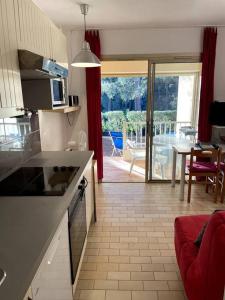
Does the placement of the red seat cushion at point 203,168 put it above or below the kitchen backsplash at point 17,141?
below

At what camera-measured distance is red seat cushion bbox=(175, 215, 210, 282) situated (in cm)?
158

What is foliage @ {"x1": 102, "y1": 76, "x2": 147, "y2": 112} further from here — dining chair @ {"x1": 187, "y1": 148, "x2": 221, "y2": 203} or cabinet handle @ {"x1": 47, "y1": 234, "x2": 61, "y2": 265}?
cabinet handle @ {"x1": 47, "y1": 234, "x2": 61, "y2": 265}

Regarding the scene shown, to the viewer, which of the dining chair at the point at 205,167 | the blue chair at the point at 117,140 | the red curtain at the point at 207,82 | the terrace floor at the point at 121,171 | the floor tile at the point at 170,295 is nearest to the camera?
the floor tile at the point at 170,295

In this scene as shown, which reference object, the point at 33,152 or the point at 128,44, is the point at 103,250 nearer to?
the point at 33,152

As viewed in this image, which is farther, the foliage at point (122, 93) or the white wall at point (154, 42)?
the foliage at point (122, 93)

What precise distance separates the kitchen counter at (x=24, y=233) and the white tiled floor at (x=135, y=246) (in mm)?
938

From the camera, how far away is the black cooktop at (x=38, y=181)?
5.07 feet

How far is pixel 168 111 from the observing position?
4105 mm

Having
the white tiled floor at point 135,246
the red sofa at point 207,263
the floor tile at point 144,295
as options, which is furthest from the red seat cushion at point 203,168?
the floor tile at point 144,295

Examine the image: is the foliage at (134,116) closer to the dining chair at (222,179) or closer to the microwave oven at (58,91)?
the dining chair at (222,179)

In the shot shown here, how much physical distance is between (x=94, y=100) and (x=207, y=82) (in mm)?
1882

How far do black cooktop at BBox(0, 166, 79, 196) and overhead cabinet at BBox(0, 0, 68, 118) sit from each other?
0.53 meters

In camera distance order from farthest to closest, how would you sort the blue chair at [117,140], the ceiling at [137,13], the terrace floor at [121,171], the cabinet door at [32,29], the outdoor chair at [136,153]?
1. the blue chair at [117,140]
2. the outdoor chair at [136,153]
3. the terrace floor at [121,171]
4. the ceiling at [137,13]
5. the cabinet door at [32,29]

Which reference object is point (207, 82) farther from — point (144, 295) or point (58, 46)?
point (144, 295)
